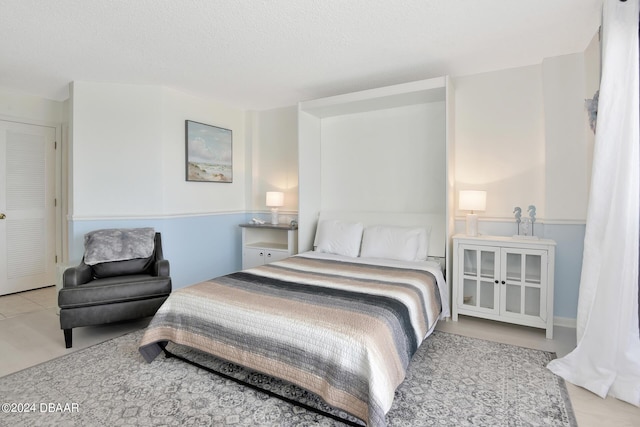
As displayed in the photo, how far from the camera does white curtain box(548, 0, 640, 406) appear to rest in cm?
190

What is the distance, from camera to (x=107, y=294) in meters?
2.78

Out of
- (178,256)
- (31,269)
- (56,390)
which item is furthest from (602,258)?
(31,269)

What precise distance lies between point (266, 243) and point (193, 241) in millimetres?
996

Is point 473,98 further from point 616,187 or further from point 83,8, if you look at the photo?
point 83,8

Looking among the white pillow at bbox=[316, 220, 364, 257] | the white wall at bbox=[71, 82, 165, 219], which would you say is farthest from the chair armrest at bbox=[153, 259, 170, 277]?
the white pillow at bbox=[316, 220, 364, 257]

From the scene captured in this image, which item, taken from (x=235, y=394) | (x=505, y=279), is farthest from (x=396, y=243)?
(x=235, y=394)

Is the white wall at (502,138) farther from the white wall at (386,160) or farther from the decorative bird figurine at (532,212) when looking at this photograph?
the white wall at (386,160)

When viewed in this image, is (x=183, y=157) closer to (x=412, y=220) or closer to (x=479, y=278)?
(x=412, y=220)

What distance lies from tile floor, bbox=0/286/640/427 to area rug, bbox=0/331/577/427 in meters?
0.13

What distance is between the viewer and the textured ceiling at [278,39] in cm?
227

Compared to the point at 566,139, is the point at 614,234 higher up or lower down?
lower down

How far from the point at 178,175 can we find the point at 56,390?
101 inches

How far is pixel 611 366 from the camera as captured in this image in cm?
203

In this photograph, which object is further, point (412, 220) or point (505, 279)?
point (412, 220)
